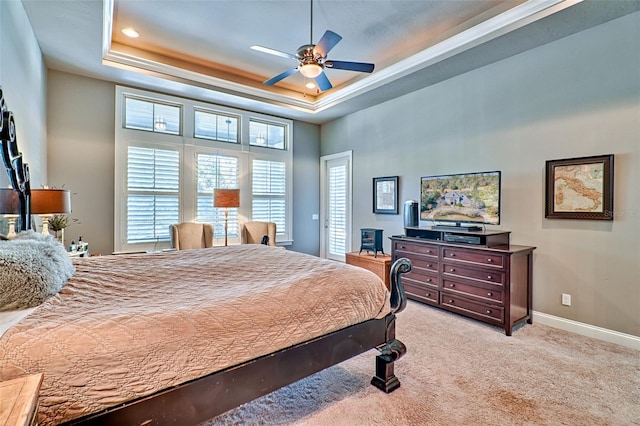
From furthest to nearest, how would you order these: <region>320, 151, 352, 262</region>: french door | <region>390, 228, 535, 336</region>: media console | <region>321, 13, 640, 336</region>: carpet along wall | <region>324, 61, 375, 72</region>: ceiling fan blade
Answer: <region>320, 151, 352, 262</region>: french door < <region>390, 228, 535, 336</region>: media console < <region>324, 61, 375, 72</region>: ceiling fan blade < <region>321, 13, 640, 336</region>: carpet along wall

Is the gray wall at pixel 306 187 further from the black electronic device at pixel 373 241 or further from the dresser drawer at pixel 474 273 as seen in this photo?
the dresser drawer at pixel 474 273

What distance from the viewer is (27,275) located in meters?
1.39

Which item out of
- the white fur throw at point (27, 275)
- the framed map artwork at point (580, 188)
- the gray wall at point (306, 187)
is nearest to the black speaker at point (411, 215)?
the framed map artwork at point (580, 188)

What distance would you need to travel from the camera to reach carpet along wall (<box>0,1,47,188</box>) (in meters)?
2.28

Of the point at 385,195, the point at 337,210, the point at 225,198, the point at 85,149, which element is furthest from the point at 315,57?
the point at 337,210

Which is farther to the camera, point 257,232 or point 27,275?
point 257,232

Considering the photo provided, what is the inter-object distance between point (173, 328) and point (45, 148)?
3.96 m

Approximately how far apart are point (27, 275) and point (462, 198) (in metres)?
4.16

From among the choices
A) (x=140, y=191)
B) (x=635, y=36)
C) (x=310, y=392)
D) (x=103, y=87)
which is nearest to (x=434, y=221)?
(x=635, y=36)

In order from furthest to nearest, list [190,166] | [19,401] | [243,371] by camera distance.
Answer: [190,166], [243,371], [19,401]

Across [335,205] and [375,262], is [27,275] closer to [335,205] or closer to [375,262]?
[375,262]

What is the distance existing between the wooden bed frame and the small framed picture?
2.95 m

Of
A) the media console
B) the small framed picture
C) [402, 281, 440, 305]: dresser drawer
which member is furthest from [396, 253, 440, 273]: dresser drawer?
the small framed picture

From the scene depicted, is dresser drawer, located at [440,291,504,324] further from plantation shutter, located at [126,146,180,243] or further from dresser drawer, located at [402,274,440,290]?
plantation shutter, located at [126,146,180,243]
